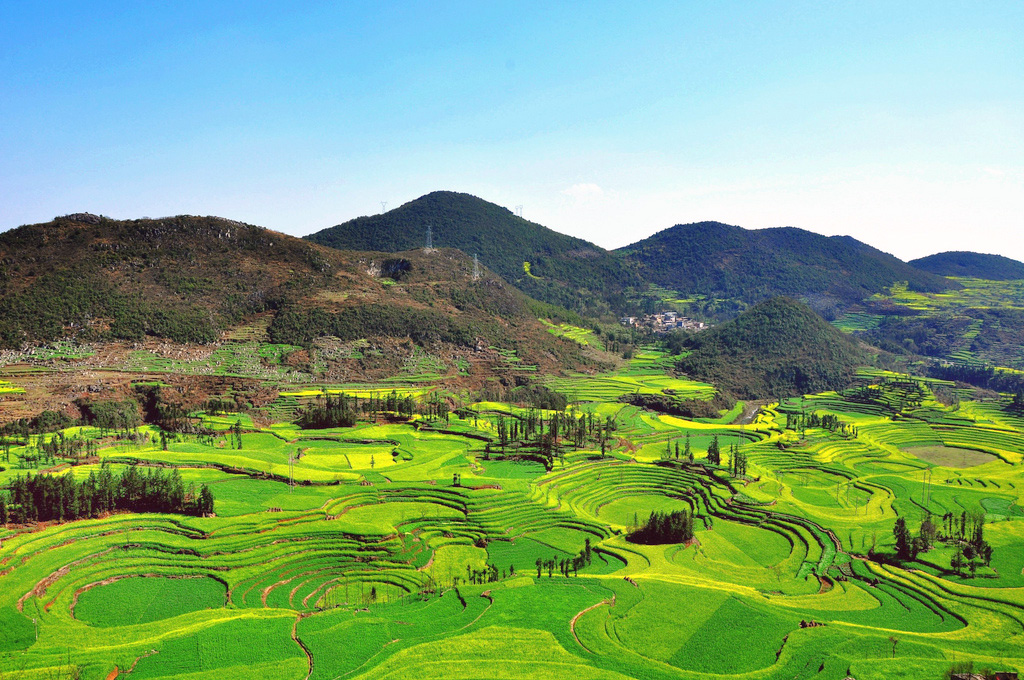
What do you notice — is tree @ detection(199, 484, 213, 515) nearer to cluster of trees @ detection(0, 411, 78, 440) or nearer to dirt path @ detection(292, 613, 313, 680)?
dirt path @ detection(292, 613, 313, 680)

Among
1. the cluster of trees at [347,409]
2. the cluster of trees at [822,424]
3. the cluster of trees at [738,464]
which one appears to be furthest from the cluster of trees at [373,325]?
the cluster of trees at [738,464]

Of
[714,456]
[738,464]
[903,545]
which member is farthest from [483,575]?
[714,456]

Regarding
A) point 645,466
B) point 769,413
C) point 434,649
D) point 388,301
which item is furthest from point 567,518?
point 388,301

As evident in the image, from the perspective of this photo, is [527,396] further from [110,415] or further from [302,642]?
[302,642]

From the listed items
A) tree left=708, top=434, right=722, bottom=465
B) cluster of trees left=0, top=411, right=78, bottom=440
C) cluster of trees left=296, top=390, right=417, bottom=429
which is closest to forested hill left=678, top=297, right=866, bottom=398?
tree left=708, top=434, right=722, bottom=465

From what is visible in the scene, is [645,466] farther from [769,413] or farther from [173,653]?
[173,653]

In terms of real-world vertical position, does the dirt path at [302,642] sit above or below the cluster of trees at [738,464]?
below

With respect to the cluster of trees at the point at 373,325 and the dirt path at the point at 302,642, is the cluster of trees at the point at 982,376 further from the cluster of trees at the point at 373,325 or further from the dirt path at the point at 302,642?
the dirt path at the point at 302,642
